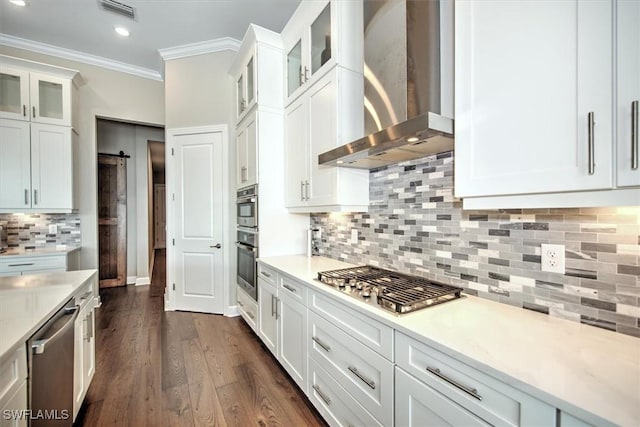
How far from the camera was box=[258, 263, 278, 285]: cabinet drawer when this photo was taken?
2.32 m

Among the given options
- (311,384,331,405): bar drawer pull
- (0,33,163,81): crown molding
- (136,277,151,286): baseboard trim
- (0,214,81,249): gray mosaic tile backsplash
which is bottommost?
(136,277,151,286): baseboard trim

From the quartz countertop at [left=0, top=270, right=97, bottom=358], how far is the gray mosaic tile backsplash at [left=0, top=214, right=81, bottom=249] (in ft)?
7.93

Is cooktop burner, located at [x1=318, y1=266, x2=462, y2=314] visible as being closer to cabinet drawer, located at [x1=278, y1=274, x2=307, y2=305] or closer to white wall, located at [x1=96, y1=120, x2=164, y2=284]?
cabinet drawer, located at [x1=278, y1=274, x2=307, y2=305]

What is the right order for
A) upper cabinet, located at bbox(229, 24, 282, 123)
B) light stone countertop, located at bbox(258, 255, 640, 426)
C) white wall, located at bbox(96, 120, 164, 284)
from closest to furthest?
light stone countertop, located at bbox(258, 255, 640, 426), upper cabinet, located at bbox(229, 24, 282, 123), white wall, located at bbox(96, 120, 164, 284)

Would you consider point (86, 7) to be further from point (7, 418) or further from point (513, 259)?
point (513, 259)

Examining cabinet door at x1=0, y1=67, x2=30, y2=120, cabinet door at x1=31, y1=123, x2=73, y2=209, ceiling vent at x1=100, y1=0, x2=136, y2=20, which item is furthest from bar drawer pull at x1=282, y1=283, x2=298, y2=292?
cabinet door at x1=0, y1=67, x2=30, y2=120

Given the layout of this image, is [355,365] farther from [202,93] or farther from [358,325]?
[202,93]

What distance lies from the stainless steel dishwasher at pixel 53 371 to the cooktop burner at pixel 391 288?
50.1 inches

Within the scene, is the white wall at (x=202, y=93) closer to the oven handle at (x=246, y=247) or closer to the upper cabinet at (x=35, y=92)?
the oven handle at (x=246, y=247)

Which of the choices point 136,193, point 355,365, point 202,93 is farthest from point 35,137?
point 355,365

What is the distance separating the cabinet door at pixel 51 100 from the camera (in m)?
3.29

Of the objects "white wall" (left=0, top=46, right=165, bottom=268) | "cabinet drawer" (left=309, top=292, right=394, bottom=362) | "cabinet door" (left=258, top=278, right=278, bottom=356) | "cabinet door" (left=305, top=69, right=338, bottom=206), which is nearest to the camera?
"cabinet drawer" (left=309, top=292, right=394, bottom=362)

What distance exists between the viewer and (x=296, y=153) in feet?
8.42

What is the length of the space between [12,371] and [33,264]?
2.97 metres
